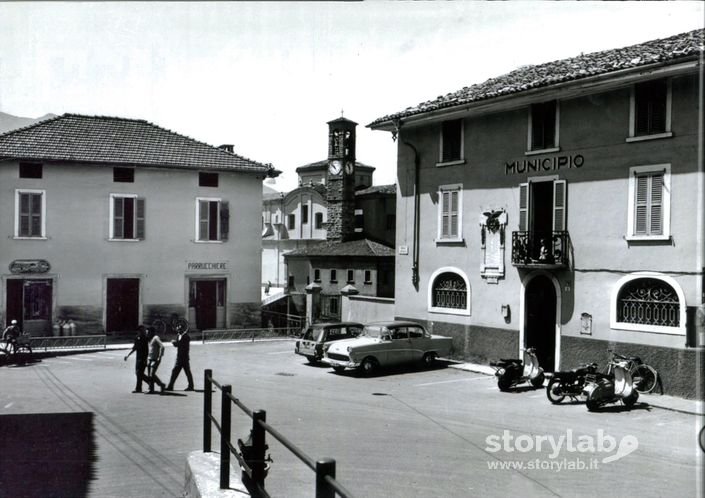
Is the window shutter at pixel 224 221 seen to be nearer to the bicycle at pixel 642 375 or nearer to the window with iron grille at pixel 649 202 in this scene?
the window with iron grille at pixel 649 202

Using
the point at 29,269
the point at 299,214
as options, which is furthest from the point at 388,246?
the point at 29,269

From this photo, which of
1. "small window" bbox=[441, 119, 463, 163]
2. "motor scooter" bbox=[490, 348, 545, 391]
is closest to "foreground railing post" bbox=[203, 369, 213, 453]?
"motor scooter" bbox=[490, 348, 545, 391]

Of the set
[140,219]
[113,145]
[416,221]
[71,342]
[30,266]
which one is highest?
[113,145]

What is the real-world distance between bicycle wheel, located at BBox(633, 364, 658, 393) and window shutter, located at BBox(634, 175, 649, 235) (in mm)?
3132

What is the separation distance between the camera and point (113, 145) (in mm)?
25156

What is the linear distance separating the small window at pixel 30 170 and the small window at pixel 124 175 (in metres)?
2.61

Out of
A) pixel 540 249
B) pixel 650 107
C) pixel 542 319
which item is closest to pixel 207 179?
pixel 540 249

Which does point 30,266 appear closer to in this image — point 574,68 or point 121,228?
point 121,228

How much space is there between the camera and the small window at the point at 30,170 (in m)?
23.6

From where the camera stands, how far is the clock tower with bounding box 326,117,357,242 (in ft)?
139

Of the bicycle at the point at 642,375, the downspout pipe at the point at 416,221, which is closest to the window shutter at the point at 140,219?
the downspout pipe at the point at 416,221

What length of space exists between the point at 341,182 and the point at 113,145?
19676mm

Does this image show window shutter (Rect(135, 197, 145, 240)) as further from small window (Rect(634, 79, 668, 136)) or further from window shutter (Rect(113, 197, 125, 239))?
small window (Rect(634, 79, 668, 136))

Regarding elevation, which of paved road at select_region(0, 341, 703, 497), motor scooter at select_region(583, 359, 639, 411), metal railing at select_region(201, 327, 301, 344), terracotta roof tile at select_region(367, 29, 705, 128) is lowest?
metal railing at select_region(201, 327, 301, 344)
